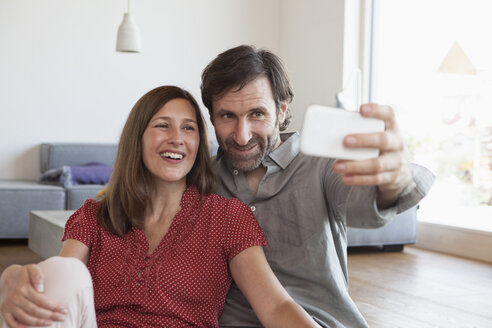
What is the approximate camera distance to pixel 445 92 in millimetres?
4785

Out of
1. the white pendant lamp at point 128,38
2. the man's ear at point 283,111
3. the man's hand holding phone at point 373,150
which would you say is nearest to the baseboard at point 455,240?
the white pendant lamp at point 128,38

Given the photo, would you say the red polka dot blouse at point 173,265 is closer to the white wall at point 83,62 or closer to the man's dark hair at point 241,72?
the man's dark hair at point 241,72

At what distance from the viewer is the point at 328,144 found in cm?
104

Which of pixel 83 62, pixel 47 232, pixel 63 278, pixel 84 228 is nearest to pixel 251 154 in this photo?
pixel 84 228

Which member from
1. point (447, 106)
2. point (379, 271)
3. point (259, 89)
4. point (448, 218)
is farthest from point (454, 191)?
point (259, 89)

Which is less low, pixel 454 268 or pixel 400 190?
pixel 400 190

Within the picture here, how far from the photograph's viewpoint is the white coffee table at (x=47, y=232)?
3117 millimetres

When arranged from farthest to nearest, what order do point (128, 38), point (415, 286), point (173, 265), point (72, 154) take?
point (72, 154) → point (128, 38) → point (415, 286) → point (173, 265)

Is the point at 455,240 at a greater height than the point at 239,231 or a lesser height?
lesser

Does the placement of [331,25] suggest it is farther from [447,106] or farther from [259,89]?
[259,89]

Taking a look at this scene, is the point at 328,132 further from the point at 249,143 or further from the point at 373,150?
the point at 249,143

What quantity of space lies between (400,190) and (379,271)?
2.69m

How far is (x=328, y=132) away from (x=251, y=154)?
642 mm

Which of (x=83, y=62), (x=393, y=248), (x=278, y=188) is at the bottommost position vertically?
(x=393, y=248)
